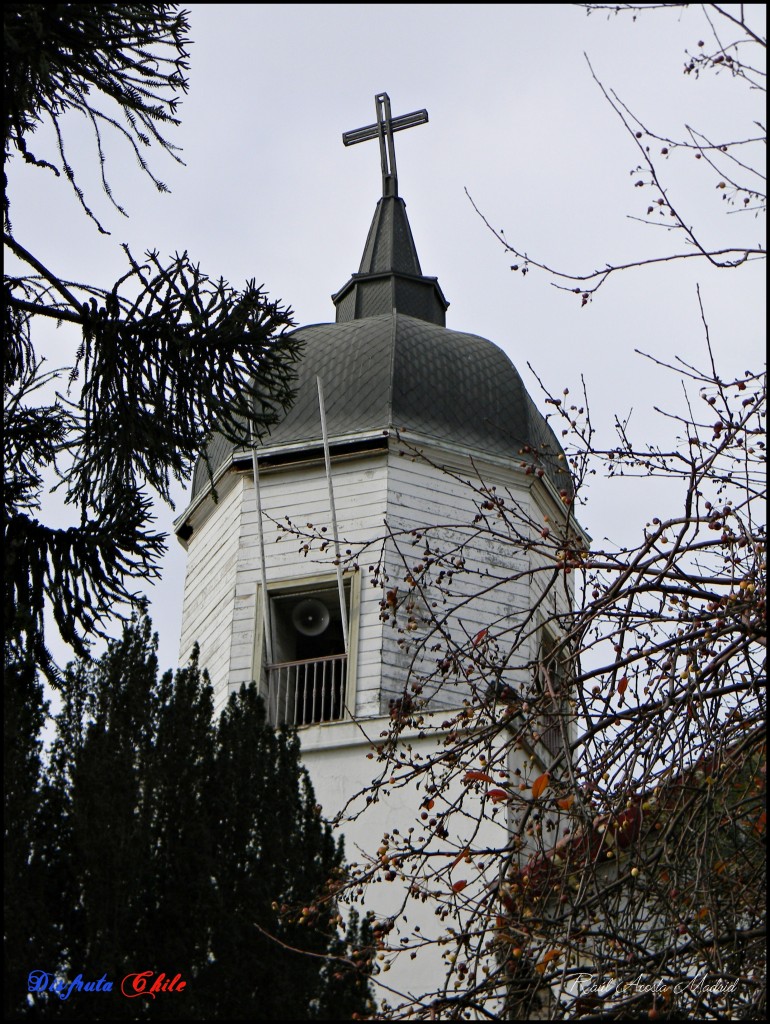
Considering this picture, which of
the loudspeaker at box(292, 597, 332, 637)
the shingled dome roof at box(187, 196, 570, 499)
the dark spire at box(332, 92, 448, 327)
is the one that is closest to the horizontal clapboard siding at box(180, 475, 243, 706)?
the shingled dome roof at box(187, 196, 570, 499)

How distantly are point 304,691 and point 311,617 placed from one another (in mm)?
1332

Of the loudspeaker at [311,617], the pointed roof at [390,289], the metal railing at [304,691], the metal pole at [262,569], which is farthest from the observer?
the pointed roof at [390,289]

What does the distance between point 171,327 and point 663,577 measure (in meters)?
3.05

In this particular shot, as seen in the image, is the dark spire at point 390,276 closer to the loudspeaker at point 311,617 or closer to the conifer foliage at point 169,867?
the loudspeaker at point 311,617

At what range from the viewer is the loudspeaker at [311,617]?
18203 millimetres

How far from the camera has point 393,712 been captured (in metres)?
7.69

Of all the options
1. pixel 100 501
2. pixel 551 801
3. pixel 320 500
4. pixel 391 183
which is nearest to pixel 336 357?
pixel 320 500

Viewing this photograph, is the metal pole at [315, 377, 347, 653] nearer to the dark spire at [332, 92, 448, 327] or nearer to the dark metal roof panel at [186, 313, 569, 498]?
the dark metal roof panel at [186, 313, 569, 498]

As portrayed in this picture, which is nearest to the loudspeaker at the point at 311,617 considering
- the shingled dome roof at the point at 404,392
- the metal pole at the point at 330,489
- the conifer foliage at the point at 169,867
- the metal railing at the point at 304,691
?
A: the metal pole at the point at 330,489

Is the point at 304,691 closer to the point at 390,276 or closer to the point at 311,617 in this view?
the point at 311,617

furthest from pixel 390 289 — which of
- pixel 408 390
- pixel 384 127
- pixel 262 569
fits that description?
pixel 262 569

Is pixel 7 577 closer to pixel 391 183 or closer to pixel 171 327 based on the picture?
pixel 171 327

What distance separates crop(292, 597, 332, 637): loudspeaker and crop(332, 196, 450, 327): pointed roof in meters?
5.03

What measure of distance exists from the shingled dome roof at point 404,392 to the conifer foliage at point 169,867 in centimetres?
776
